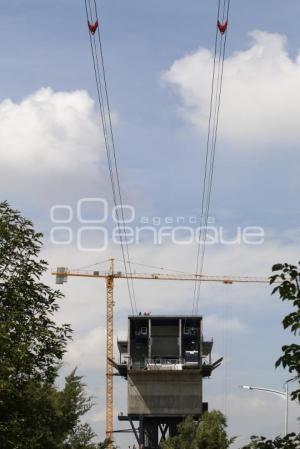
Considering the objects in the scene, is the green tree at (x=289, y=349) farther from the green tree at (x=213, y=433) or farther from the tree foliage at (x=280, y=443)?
the green tree at (x=213, y=433)

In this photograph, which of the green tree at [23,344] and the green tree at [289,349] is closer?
the green tree at [289,349]

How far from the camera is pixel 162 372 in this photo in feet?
586

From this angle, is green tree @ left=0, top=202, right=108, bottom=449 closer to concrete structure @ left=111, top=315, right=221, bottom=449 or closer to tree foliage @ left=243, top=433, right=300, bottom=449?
tree foliage @ left=243, top=433, right=300, bottom=449

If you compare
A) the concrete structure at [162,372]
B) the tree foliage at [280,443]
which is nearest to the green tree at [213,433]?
the tree foliage at [280,443]

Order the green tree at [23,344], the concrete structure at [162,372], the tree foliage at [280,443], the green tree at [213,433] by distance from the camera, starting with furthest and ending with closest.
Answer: the concrete structure at [162,372], the green tree at [213,433], the green tree at [23,344], the tree foliage at [280,443]

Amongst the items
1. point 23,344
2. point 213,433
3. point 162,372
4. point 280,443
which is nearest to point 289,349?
point 280,443

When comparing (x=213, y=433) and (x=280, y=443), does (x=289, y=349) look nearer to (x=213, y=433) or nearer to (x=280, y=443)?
(x=280, y=443)

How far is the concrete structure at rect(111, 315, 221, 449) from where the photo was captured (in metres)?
176

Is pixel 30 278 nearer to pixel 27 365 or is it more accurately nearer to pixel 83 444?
pixel 27 365

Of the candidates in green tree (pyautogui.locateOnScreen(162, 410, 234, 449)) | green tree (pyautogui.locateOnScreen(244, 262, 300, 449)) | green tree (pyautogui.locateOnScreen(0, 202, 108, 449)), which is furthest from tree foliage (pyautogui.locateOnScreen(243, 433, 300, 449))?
green tree (pyautogui.locateOnScreen(162, 410, 234, 449))

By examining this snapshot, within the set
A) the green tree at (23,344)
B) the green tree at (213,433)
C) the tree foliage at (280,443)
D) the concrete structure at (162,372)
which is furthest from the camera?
the concrete structure at (162,372)

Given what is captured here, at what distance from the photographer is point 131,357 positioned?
7229 inches

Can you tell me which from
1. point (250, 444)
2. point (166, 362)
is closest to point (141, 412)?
point (166, 362)

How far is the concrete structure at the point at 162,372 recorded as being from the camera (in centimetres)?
17612
